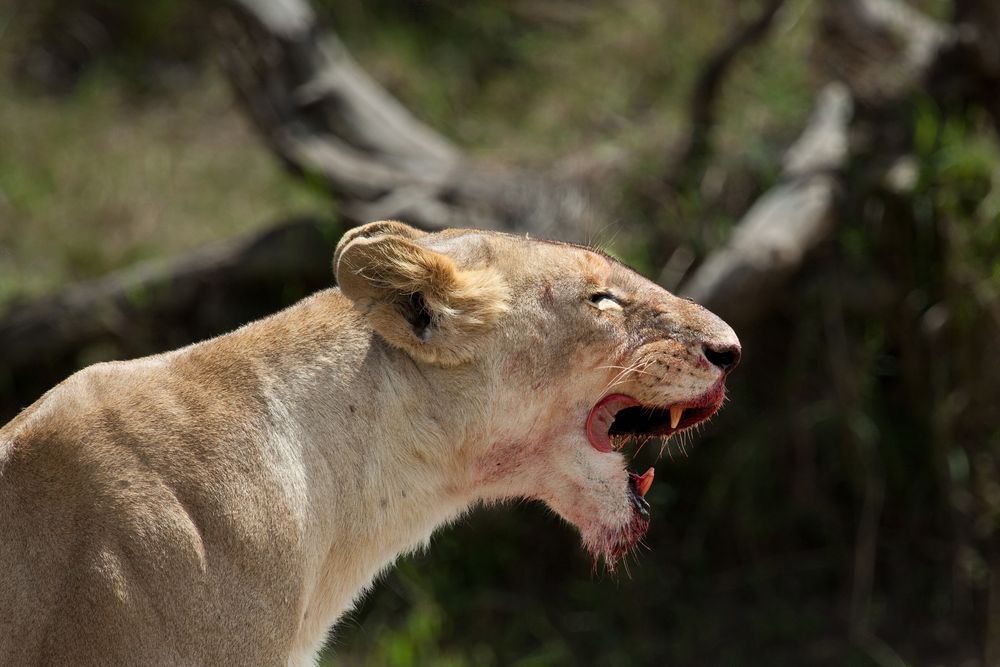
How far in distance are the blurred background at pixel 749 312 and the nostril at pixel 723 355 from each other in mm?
2491

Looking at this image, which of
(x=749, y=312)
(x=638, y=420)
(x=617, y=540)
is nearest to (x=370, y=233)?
(x=638, y=420)

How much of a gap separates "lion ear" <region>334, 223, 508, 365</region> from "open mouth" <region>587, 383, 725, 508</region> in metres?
0.40

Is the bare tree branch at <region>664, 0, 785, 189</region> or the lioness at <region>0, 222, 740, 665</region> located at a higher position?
the lioness at <region>0, 222, 740, 665</region>

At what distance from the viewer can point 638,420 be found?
3.38 m

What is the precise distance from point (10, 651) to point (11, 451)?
0.43 m

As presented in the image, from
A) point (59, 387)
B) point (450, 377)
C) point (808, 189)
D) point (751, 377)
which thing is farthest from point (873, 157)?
point (59, 387)

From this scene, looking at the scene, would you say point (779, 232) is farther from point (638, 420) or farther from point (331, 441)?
point (331, 441)

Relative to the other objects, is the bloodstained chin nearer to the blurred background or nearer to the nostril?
the nostril

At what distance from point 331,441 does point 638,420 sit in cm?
84

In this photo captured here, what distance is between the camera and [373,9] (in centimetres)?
1078

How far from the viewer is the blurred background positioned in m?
6.10

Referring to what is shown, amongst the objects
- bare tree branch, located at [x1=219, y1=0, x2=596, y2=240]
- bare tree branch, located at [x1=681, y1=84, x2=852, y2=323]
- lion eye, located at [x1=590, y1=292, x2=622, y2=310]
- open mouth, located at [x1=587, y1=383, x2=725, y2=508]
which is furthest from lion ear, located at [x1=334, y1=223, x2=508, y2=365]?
bare tree branch, located at [x1=219, y1=0, x2=596, y2=240]

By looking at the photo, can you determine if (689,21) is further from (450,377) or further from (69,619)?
(69,619)

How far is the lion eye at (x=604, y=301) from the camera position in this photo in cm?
319
